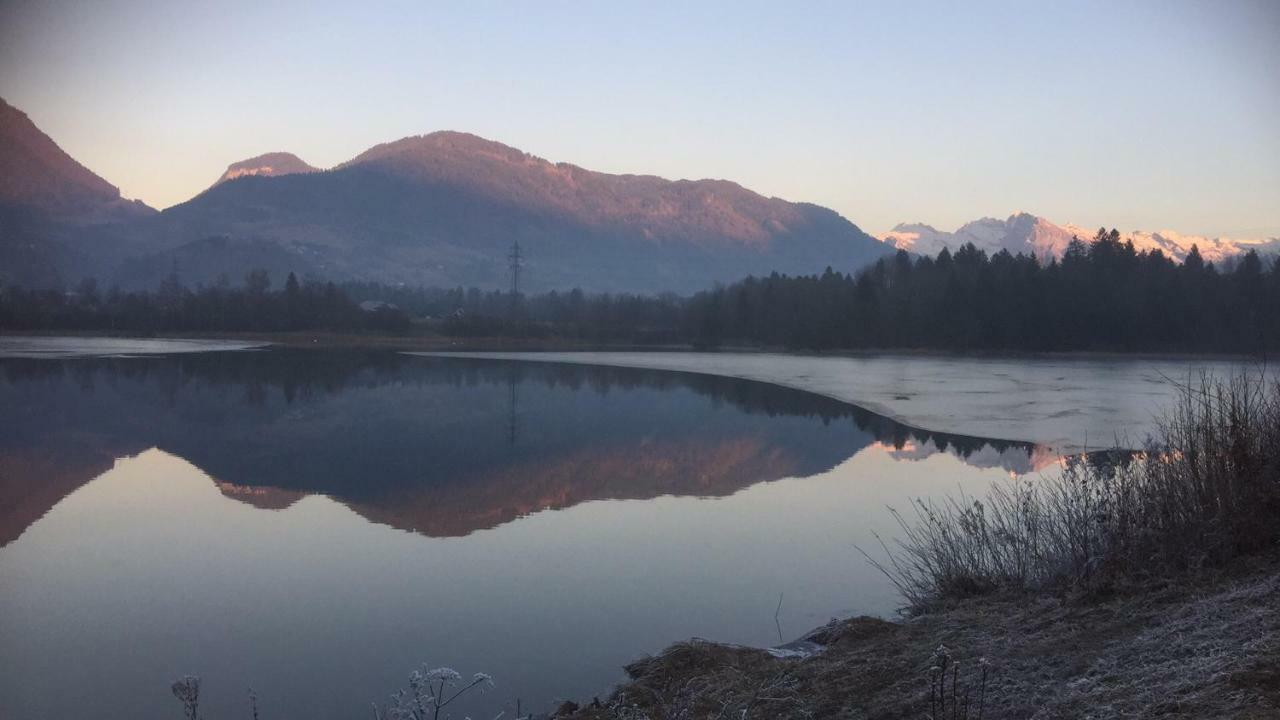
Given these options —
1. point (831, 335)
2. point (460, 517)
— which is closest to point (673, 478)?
point (460, 517)

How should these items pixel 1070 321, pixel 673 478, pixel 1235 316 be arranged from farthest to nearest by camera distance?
pixel 1070 321, pixel 1235 316, pixel 673 478

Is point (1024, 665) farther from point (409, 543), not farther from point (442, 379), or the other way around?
point (442, 379)

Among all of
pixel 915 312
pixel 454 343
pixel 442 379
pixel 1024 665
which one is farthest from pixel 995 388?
pixel 454 343

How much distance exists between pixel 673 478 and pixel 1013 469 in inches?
285

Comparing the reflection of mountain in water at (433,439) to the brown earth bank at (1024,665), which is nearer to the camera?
the brown earth bank at (1024,665)

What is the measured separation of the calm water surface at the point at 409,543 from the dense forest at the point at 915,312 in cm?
5177

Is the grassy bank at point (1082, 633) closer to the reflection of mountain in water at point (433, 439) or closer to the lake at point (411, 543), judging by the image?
the lake at point (411, 543)

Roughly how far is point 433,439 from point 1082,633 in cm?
2038

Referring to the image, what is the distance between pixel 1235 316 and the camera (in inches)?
2645

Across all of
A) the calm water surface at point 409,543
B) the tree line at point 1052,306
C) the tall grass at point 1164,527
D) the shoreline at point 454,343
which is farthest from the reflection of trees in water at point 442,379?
the tree line at point 1052,306

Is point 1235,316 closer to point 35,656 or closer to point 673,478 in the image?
point 673,478

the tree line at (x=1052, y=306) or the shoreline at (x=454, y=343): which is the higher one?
the tree line at (x=1052, y=306)

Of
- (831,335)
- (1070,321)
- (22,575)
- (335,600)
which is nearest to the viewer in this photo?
(335,600)

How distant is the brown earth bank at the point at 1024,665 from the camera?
465 cm
